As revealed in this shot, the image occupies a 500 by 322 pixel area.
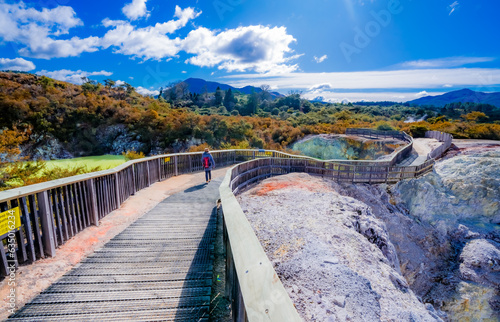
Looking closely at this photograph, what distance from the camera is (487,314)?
9383 mm

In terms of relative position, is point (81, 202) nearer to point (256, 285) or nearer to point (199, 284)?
point (199, 284)

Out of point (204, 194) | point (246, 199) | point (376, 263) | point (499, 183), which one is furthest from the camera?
point (499, 183)

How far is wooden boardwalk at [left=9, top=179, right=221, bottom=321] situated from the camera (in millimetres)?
2816

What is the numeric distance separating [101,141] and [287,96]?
268ft

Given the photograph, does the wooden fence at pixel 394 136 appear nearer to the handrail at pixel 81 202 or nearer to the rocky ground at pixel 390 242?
the rocky ground at pixel 390 242

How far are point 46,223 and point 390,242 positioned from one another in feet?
32.1

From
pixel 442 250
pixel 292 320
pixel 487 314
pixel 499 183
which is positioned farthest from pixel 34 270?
pixel 499 183

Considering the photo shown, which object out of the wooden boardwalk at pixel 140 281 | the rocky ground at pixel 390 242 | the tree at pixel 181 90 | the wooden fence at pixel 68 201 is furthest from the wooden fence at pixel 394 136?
the tree at pixel 181 90

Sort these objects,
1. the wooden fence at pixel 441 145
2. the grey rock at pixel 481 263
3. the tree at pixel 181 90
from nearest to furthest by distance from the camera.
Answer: the grey rock at pixel 481 263 < the wooden fence at pixel 441 145 < the tree at pixel 181 90

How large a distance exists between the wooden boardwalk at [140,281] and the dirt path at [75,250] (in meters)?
0.18

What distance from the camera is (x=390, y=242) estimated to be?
8.63 meters

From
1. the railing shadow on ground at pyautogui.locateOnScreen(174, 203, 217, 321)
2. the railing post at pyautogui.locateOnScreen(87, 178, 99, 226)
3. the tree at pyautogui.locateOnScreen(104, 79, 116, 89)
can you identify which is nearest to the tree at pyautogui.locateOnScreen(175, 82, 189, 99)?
the tree at pyautogui.locateOnScreen(104, 79, 116, 89)

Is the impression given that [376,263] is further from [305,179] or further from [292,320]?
[305,179]

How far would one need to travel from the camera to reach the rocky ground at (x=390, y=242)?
4250mm
